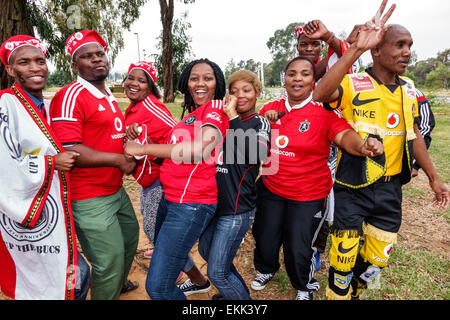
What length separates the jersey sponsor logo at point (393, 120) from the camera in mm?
2371

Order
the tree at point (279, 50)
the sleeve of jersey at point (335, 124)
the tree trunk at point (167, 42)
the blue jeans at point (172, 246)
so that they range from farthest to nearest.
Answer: the tree at point (279, 50) < the tree trunk at point (167, 42) < the sleeve of jersey at point (335, 124) < the blue jeans at point (172, 246)

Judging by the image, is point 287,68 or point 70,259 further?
point 287,68

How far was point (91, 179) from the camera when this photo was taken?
2309 millimetres

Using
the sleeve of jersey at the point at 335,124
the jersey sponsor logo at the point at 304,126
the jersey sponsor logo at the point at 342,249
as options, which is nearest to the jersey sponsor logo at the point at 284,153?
the jersey sponsor logo at the point at 304,126

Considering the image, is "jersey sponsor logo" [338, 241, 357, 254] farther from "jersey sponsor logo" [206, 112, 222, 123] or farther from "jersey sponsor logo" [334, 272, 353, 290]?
"jersey sponsor logo" [206, 112, 222, 123]

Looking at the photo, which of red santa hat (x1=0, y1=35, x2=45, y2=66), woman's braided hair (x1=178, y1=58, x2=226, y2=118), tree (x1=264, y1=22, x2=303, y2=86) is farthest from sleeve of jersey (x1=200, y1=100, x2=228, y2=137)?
tree (x1=264, y1=22, x2=303, y2=86)

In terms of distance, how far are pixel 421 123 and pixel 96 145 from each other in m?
2.79

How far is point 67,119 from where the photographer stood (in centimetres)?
213

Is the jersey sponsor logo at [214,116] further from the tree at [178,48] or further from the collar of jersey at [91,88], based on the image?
the tree at [178,48]

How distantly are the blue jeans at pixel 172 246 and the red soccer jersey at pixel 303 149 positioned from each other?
0.95 metres

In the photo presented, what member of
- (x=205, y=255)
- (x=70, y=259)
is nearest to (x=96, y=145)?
(x=70, y=259)

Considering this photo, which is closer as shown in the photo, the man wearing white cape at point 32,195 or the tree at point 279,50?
the man wearing white cape at point 32,195

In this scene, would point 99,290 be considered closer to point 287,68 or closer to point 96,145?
point 96,145

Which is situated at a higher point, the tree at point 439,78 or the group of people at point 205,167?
the tree at point 439,78
